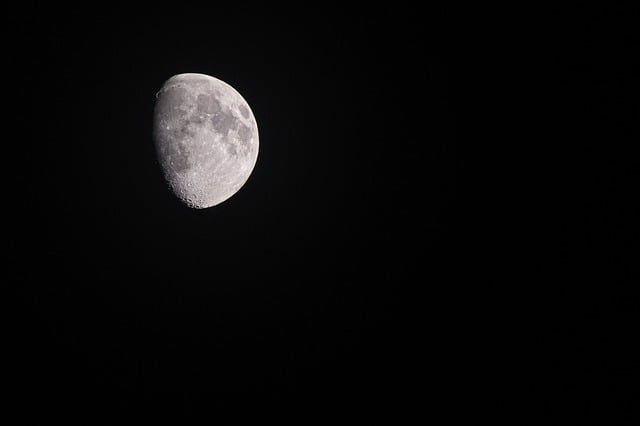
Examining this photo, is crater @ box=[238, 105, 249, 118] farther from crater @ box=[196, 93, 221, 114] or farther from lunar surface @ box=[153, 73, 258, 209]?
crater @ box=[196, 93, 221, 114]

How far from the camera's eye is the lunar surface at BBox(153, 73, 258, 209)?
2781 mm

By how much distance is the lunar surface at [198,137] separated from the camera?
2.78m

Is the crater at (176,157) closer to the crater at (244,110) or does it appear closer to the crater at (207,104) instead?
the crater at (207,104)

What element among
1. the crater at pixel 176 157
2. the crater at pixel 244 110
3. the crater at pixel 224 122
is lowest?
the crater at pixel 176 157

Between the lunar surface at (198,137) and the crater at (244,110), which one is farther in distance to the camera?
the crater at (244,110)

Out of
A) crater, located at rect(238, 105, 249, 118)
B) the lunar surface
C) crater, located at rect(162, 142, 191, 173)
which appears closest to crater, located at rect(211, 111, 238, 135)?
the lunar surface

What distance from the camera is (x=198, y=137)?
9.07 feet

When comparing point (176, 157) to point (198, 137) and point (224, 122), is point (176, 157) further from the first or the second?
point (224, 122)

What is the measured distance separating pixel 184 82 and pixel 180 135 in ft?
1.49

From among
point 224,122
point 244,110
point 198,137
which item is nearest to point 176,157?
point 198,137

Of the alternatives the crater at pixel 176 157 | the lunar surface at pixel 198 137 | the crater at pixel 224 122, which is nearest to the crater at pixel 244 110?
the lunar surface at pixel 198 137

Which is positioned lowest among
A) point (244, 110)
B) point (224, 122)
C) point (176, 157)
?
point (176, 157)

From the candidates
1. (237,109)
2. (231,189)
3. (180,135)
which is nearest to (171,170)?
(180,135)

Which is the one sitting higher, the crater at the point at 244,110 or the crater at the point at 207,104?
the crater at the point at 244,110
